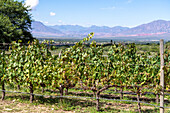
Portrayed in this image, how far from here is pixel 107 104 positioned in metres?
7.27

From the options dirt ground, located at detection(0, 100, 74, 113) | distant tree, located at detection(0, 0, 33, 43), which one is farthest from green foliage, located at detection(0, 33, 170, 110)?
distant tree, located at detection(0, 0, 33, 43)

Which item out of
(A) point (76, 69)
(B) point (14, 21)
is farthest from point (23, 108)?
(B) point (14, 21)

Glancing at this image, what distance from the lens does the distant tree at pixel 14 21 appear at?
27141mm

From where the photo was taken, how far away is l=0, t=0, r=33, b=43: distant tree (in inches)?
1069

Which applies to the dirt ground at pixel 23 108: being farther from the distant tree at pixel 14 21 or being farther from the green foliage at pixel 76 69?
the distant tree at pixel 14 21

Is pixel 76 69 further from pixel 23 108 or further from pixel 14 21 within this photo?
pixel 14 21

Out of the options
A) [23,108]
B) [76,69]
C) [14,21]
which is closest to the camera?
[23,108]

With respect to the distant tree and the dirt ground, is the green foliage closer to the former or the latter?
the dirt ground

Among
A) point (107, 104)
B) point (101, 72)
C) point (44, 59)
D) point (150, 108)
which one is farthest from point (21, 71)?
point (150, 108)

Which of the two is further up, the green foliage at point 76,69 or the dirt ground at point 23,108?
the green foliage at point 76,69

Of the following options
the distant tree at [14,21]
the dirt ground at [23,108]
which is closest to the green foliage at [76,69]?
the dirt ground at [23,108]

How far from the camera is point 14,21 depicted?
30.8 metres

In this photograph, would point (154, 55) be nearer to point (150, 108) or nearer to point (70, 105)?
point (150, 108)

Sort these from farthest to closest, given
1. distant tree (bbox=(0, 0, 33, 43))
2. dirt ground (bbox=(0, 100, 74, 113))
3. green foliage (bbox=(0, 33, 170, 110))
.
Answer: distant tree (bbox=(0, 0, 33, 43)) < green foliage (bbox=(0, 33, 170, 110)) < dirt ground (bbox=(0, 100, 74, 113))
